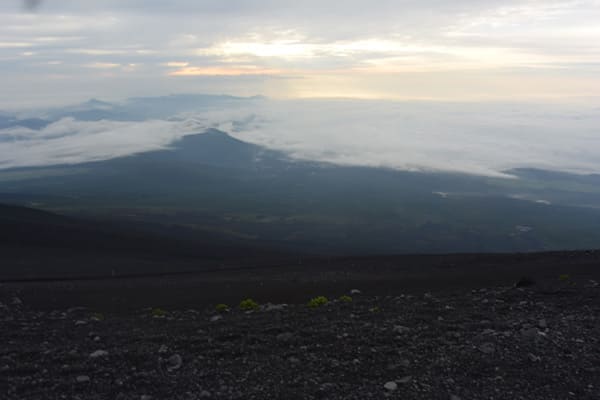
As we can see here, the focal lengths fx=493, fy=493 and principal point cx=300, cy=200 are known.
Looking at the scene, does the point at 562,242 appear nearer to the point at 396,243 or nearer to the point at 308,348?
the point at 396,243

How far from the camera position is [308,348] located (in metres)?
9.01

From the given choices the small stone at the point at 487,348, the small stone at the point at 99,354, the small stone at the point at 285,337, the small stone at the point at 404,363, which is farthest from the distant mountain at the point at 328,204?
the small stone at the point at 404,363

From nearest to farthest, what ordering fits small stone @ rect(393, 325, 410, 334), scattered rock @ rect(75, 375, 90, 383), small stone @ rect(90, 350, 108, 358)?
scattered rock @ rect(75, 375, 90, 383)
small stone @ rect(90, 350, 108, 358)
small stone @ rect(393, 325, 410, 334)

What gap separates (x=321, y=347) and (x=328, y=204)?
107 m

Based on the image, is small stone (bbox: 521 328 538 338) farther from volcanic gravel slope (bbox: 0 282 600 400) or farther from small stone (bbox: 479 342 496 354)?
small stone (bbox: 479 342 496 354)

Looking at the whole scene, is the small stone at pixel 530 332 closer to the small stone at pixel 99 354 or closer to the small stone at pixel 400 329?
the small stone at pixel 400 329

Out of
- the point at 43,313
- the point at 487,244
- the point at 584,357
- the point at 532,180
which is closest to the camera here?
the point at 584,357

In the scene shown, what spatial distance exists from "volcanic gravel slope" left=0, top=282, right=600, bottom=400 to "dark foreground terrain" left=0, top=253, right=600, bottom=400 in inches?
1.2

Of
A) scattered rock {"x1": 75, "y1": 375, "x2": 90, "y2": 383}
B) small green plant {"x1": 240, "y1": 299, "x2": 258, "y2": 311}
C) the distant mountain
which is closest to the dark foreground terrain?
scattered rock {"x1": 75, "y1": 375, "x2": 90, "y2": 383}

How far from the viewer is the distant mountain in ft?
260

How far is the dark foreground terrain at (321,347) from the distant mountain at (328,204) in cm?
3911

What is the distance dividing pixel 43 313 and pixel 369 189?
129959 millimetres

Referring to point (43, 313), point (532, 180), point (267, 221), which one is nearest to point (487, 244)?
point (267, 221)

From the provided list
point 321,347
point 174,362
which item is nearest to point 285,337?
point 321,347
